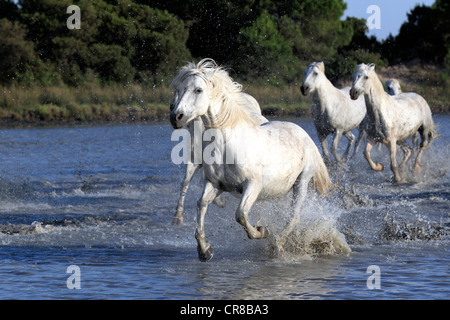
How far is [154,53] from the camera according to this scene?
36375 mm

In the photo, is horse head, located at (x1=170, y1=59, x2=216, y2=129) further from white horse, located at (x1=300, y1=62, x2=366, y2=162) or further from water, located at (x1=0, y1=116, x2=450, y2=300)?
white horse, located at (x1=300, y1=62, x2=366, y2=162)

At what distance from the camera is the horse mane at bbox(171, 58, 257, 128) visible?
667 centimetres

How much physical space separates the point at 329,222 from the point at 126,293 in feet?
7.66

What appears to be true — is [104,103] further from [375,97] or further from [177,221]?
[177,221]

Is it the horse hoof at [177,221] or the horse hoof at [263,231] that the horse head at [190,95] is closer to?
the horse hoof at [263,231]

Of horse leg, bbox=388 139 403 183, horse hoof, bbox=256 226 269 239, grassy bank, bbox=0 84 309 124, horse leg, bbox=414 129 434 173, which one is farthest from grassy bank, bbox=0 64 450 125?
horse hoof, bbox=256 226 269 239

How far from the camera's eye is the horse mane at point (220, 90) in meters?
6.67

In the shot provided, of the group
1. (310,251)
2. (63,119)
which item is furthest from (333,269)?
(63,119)

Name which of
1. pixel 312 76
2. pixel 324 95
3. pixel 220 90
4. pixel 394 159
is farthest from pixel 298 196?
pixel 324 95

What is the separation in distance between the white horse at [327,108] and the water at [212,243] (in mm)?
862

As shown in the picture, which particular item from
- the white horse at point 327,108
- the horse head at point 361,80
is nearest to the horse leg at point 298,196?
the horse head at point 361,80

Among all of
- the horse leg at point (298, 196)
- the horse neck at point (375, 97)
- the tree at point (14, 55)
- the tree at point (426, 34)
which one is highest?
the tree at point (426, 34)

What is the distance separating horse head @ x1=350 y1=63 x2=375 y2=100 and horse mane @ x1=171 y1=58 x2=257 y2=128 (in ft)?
18.8

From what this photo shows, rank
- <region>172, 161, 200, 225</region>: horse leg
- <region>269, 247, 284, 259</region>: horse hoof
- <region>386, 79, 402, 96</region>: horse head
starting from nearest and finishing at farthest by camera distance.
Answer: <region>269, 247, 284, 259</region>: horse hoof < <region>172, 161, 200, 225</region>: horse leg < <region>386, 79, 402, 96</region>: horse head
